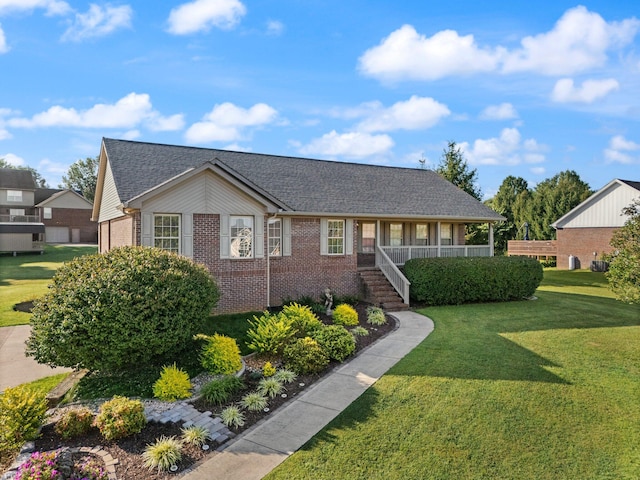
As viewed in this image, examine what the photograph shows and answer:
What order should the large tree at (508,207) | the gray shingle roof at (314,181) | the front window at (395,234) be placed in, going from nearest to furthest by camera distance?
1. the gray shingle roof at (314,181)
2. the front window at (395,234)
3. the large tree at (508,207)

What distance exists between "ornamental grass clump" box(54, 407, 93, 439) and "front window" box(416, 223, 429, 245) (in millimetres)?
16573

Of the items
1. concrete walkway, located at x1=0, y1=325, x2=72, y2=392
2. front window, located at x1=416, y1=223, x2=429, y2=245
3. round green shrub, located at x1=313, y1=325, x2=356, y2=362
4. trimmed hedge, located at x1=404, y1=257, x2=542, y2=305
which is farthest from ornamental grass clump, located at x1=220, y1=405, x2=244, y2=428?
front window, located at x1=416, y1=223, x2=429, y2=245

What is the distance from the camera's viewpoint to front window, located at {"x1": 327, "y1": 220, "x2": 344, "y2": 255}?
1579 centimetres

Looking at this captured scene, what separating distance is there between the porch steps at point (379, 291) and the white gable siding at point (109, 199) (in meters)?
9.75

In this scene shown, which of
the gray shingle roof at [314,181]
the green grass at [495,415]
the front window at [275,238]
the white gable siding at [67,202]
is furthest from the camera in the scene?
the white gable siding at [67,202]

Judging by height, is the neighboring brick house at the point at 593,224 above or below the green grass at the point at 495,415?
above

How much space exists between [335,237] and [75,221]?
46311 millimetres

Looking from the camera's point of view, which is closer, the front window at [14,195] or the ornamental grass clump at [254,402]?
the ornamental grass clump at [254,402]

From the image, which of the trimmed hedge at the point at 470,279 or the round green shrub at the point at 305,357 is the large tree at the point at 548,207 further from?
the round green shrub at the point at 305,357

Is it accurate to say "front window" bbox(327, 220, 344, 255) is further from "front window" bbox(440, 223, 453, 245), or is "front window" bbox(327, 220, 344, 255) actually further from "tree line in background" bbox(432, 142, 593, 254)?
"tree line in background" bbox(432, 142, 593, 254)

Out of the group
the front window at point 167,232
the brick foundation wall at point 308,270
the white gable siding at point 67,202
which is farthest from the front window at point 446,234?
the white gable siding at point 67,202

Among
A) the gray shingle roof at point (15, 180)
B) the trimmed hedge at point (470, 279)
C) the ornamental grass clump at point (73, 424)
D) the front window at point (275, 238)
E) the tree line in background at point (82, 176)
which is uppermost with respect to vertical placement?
the tree line in background at point (82, 176)

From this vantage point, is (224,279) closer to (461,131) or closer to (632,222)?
(632,222)

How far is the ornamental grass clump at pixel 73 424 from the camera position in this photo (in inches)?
217
